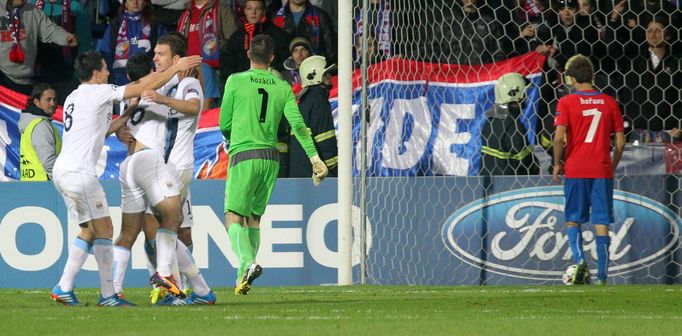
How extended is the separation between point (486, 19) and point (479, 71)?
552 millimetres

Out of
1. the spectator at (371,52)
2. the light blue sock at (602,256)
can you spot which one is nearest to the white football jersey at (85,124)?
the spectator at (371,52)

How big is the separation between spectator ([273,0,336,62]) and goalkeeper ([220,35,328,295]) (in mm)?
3802

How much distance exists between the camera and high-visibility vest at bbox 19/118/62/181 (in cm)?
1295

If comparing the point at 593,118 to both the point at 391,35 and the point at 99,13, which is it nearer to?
the point at 391,35

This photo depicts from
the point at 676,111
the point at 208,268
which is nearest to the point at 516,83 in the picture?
the point at 676,111

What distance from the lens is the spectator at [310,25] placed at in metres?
13.8

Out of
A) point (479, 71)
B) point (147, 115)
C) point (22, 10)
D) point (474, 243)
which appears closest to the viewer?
point (147, 115)

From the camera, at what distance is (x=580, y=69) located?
11.2 metres

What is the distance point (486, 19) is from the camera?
42.0 feet

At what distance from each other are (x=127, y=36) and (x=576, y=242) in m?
5.64

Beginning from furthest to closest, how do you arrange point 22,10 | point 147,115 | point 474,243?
point 22,10 < point 474,243 < point 147,115

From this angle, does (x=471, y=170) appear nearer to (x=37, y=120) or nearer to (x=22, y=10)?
(x=37, y=120)

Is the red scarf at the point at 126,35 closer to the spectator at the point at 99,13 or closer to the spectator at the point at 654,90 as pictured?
the spectator at the point at 99,13

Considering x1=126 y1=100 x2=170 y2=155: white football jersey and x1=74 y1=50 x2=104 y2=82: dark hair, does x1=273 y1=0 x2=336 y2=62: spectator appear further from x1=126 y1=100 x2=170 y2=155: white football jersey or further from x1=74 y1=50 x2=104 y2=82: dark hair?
x1=74 y1=50 x2=104 y2=82: dark hair
